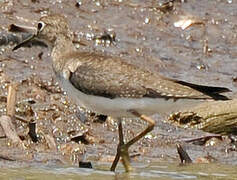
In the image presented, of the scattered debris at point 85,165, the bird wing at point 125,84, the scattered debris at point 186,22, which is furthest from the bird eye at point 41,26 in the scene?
the scattered debris at point 186,22

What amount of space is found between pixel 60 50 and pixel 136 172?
4.90 feet

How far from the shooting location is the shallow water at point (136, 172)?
8961 millimetres

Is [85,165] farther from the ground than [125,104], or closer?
closer

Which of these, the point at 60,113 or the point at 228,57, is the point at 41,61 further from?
the point at 228,57

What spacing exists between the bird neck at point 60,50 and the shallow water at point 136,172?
104cm

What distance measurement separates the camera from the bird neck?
9.59 meters

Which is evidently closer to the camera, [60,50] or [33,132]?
[60,50]

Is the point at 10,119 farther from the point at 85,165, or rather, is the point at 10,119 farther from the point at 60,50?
the point at 85,165

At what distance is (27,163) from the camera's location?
9.56m

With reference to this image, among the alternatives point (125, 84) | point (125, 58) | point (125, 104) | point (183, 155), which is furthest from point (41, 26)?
point (125, 58)

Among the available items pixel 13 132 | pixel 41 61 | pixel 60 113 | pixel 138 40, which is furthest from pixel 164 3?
pixel 13 132

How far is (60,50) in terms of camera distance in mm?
9797

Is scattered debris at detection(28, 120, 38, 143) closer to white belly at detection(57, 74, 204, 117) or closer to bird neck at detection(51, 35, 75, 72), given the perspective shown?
bird neck at detection(51, 35, 75, 72)

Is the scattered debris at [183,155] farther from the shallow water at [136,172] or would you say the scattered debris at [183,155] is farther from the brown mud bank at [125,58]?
the brown mud bank at [125,58]
